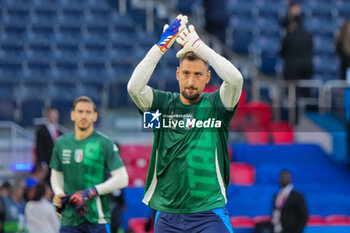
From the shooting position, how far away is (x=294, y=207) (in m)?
9.01

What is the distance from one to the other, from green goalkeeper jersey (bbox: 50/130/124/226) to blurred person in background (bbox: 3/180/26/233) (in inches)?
209

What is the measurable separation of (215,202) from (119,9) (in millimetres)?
12441

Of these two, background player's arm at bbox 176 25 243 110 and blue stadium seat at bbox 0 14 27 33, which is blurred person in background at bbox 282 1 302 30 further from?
background player's arm at bbox 176 25 243 110


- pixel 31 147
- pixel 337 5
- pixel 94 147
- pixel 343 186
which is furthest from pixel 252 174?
pixel 337 5

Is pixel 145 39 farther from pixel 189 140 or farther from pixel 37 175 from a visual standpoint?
pixel 189 140

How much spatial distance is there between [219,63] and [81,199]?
2.18 m

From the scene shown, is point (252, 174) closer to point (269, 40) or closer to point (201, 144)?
point (269, 40)

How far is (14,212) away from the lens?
36.2 feet

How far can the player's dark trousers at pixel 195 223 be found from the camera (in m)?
3.97

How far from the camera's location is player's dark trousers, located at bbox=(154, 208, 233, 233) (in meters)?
3.97

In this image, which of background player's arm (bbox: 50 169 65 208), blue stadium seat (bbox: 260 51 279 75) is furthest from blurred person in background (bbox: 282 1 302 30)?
background player's arm (bbox: 50 169 65 208)

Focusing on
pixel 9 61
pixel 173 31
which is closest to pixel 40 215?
pixel 173 31

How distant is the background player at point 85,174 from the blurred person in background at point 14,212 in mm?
5309

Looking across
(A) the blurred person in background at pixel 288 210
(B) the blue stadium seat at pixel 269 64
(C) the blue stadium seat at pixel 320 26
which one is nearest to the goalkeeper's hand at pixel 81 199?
(A) the blurred person in background at pixel 288 210
